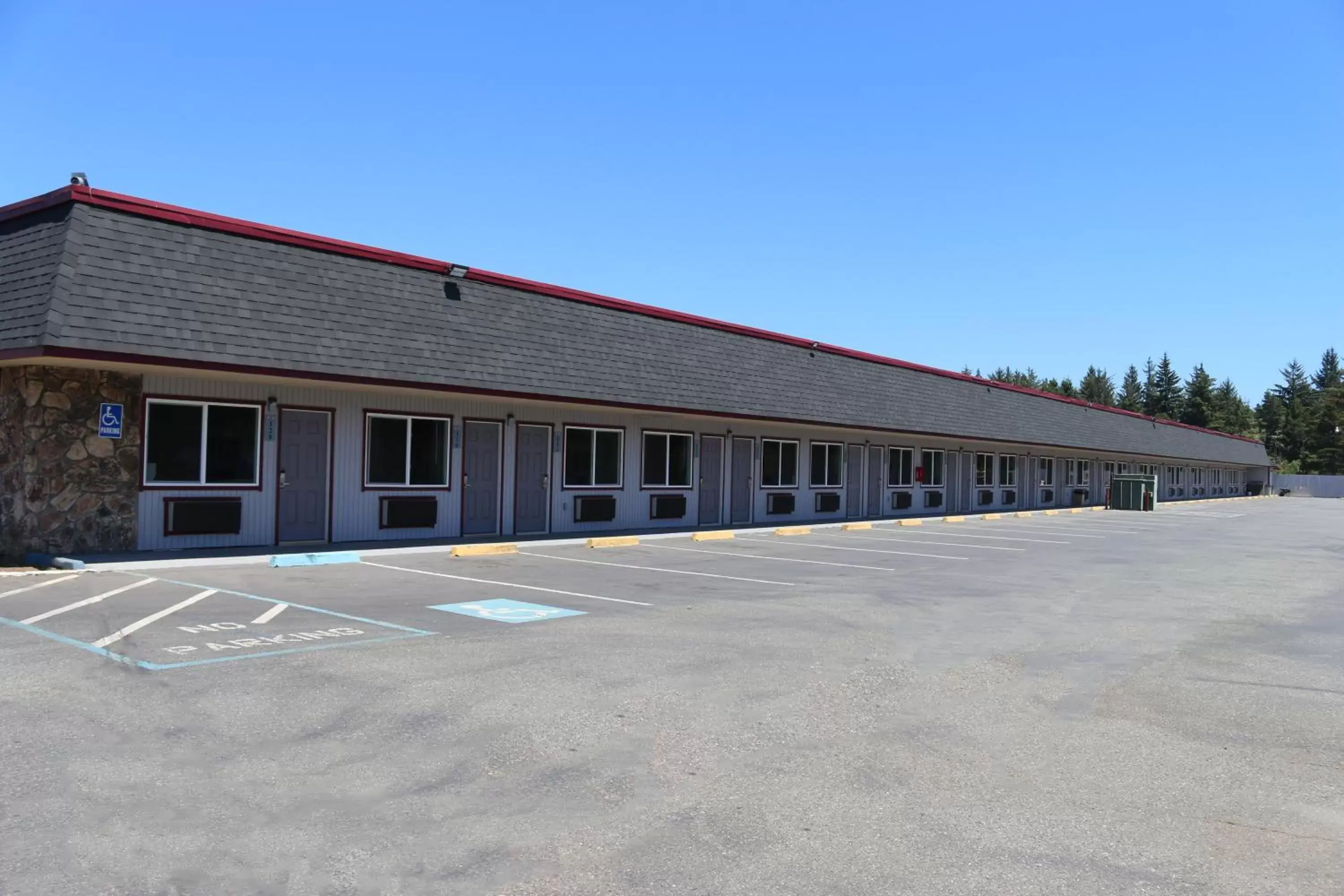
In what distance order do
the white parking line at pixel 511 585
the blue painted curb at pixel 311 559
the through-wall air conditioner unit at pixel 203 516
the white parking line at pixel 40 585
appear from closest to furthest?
the white parking line at pixel 40 585, the white parking line at pixel 511 585, the blue painted curb at pixel 311 559, the through-wall air conditioner unit at pixel 203 516

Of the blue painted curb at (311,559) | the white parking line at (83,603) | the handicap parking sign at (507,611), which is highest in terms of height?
the blue painted curb at (311,559)

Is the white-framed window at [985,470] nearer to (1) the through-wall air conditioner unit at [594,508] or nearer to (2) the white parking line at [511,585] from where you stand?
(1) the through-wall air conditioner unit at [594,508]

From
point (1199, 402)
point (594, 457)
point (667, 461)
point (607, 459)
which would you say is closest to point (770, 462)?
point (667, 461)

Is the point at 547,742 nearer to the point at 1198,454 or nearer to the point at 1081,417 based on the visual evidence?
the point at 1081,417

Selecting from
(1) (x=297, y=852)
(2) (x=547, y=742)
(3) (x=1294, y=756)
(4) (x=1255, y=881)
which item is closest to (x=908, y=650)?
(3) (x=1294, y=756)

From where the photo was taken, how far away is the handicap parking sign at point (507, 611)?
1072 centimetres

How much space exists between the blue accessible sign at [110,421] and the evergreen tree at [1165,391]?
127738 millimetres

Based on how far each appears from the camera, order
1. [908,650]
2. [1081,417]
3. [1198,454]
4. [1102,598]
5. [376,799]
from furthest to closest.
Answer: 1. [1198,454]
2. [1081,417]
3. [1102,598]
4. [908,650]
5. [376,799]

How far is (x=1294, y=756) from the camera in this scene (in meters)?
6.34

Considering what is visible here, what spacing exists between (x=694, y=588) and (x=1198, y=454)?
59.3 m

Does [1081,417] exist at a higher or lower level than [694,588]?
higher

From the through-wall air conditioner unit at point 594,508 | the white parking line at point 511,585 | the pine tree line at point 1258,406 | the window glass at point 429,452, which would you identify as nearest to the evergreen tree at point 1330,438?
the pine tree line at point 1258,406

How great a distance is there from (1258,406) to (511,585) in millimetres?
147841

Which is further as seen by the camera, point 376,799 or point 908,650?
point 908,650
